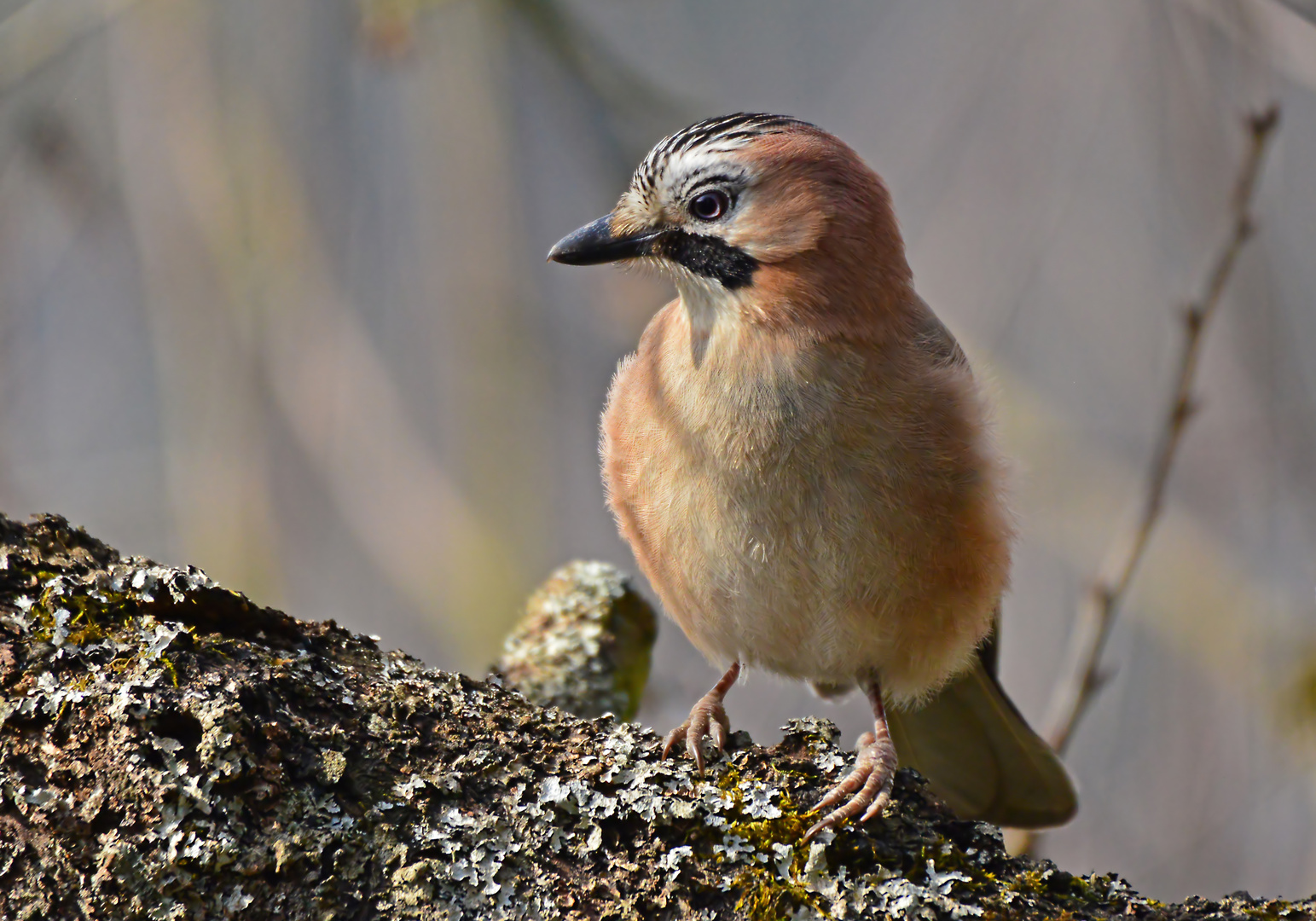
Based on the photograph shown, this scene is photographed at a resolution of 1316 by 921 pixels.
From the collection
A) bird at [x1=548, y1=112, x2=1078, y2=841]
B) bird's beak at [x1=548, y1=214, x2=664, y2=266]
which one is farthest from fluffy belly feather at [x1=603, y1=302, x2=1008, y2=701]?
bird's beak at [x1=548, y1=214, x2=664, y2=266]

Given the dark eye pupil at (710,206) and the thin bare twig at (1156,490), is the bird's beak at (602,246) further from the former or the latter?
the thin bare twig at (1156,490)

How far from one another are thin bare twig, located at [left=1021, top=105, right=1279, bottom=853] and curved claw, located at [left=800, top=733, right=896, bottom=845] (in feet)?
3.50

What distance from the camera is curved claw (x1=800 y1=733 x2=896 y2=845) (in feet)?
7.25

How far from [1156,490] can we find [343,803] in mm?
2711

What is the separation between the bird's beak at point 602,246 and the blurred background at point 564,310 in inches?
77.8

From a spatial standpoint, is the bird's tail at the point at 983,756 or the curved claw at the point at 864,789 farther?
the bird's tail at the point at 983,756

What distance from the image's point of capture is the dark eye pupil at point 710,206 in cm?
326

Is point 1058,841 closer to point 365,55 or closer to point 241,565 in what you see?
point 241,565

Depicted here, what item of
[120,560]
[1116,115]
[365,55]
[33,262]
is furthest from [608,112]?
[120,560]

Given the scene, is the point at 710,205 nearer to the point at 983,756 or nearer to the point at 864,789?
the point at 864,789

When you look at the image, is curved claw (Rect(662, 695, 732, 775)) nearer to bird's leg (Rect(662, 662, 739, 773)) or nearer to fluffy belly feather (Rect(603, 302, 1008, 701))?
bird's leg (Rect(662, 662, 739, 773))

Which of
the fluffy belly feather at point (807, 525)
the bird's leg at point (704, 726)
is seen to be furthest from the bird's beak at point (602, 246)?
the bird's leg at point (704, 726)

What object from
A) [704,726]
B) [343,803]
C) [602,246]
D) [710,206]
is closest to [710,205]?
[710,206]

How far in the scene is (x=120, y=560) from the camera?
7.32ft
